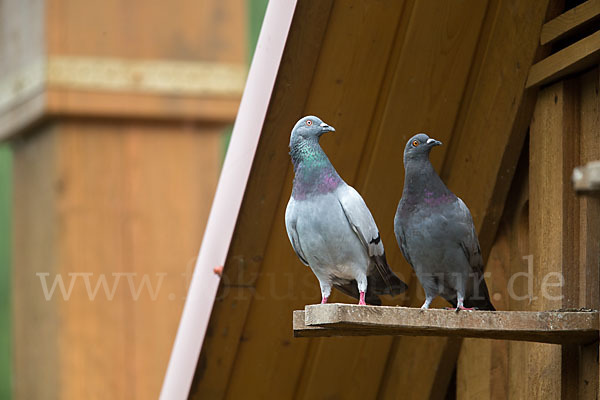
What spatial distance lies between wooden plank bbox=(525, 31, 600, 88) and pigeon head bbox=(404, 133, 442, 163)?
1.58ft

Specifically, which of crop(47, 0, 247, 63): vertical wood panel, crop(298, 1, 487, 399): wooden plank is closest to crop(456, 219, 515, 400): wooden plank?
crop(298, 1, 487, 399): wooden plank

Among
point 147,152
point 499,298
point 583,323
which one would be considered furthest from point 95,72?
point 583,323

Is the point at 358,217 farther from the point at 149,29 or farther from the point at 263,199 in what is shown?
the point at 149,29

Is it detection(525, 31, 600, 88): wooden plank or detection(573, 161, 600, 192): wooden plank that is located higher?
detection(525, 31, 600, 88): wooden plank

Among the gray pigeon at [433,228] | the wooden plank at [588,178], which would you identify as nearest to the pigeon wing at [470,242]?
the gray pigeon at [433,228]

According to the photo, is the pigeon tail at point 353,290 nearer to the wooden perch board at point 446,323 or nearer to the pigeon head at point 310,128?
the wooden perch board at point 446,323

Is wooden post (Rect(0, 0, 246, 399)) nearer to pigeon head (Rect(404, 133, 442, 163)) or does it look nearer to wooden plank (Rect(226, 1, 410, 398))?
wooden plank (Rect(226, 1, 410, 398))

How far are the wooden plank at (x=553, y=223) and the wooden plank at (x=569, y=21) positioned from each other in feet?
0.53

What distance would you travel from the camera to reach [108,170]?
13.9 feet

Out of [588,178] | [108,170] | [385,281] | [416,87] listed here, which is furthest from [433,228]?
[108,170]

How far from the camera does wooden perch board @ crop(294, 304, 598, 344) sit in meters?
2.68

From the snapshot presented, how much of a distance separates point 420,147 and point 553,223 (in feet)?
1.67

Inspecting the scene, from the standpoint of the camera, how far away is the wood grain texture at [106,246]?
4.17 meters

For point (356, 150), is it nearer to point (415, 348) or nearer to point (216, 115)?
point (415, 348)
